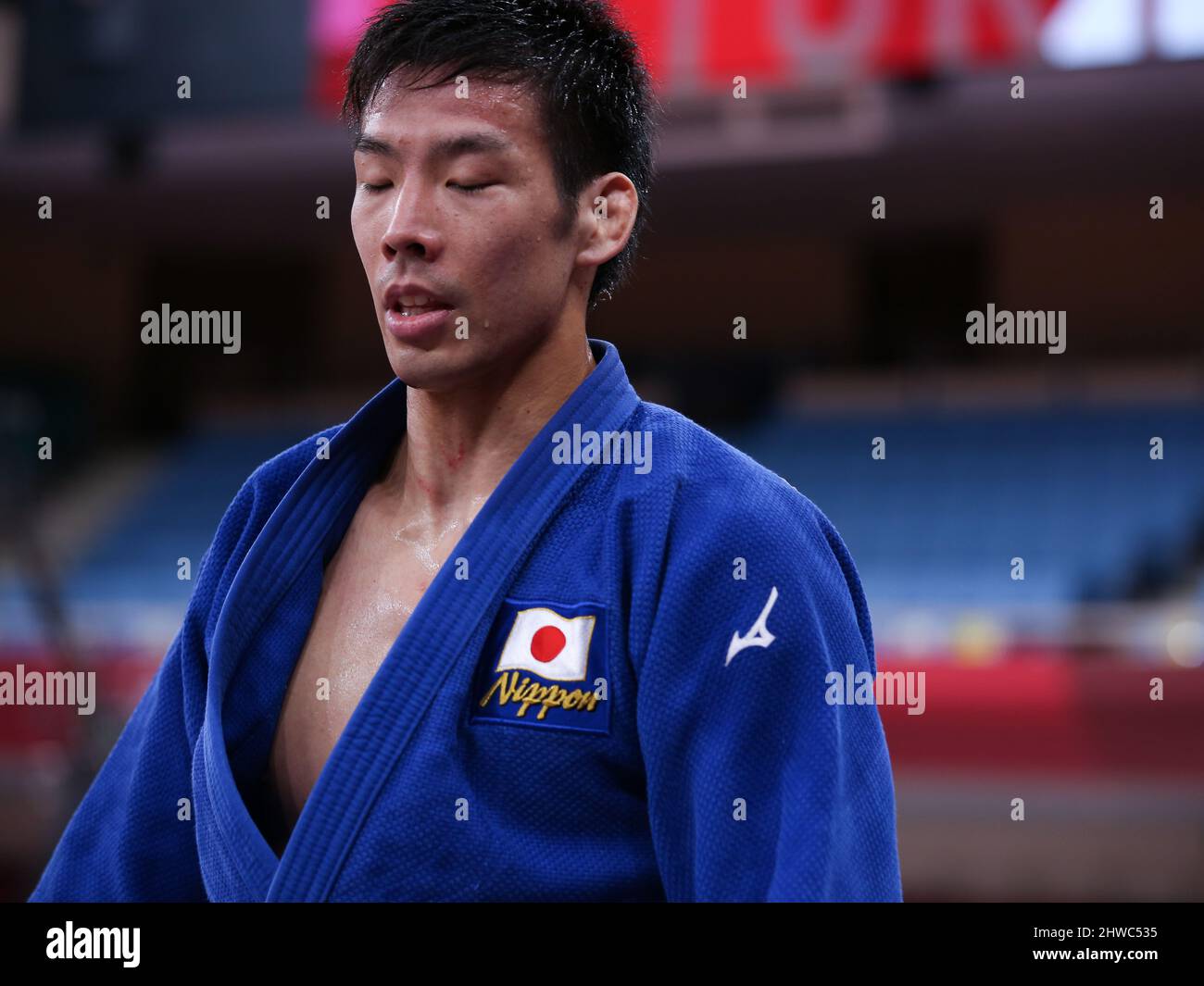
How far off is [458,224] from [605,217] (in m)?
0.16

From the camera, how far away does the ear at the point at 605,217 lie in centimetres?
127

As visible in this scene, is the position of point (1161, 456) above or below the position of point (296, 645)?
above

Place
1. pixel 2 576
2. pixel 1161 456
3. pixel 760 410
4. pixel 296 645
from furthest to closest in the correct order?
1. pixel 760 410
2. pixel 2 576
3. pixel 1161 456
4. pixel 296 645

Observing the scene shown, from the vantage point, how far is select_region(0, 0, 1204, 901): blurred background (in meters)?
4.90

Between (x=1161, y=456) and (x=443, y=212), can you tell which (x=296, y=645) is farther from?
(x=1161, y=456)

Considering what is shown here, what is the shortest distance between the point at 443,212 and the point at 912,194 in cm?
702

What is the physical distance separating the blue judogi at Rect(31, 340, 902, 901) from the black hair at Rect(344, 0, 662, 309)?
227 mm

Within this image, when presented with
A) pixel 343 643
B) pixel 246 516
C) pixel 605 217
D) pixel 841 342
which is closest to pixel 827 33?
pixel 841 342

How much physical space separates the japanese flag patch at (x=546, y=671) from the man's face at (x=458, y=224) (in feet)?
0.79

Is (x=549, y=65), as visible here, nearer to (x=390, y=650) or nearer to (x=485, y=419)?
(x=485, y=419)

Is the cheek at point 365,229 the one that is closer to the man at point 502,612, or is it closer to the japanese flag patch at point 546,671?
the man at point 502,612

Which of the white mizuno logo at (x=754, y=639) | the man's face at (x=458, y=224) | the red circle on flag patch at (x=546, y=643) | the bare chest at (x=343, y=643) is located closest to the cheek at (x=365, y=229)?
the man's face at (x=458, y=224)

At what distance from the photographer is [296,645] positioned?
1285 millimetres

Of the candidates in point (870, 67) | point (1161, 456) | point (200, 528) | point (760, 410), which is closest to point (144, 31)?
point (200, 528)
